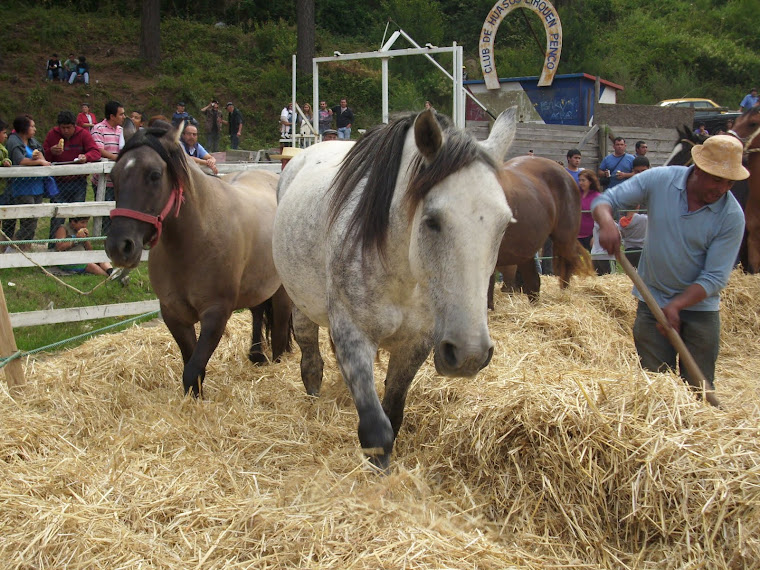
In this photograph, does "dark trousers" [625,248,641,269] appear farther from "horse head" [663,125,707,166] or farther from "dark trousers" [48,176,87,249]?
"dark trousers" [48,176,87,249]

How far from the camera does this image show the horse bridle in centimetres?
418

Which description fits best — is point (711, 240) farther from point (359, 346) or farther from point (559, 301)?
point (559, 301)

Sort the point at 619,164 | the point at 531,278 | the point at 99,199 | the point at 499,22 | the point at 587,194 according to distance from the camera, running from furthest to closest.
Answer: the point at 499,22 < the point at 619,164 < the point at 587,194 < the point at 99,199 < the point at 531,278

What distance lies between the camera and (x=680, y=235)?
380 cm

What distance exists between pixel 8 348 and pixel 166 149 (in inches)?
65.8

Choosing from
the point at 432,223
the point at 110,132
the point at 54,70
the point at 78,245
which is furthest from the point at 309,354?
the point at 54,70

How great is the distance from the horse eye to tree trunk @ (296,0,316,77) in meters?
26.0

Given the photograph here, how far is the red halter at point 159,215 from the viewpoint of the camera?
4.17 metres

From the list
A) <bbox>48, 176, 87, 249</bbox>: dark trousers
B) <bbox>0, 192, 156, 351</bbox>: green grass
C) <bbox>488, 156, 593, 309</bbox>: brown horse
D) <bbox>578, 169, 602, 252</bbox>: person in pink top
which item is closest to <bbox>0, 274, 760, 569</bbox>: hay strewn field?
<bbox>0, 192, 156, 351</bbox>: green grass

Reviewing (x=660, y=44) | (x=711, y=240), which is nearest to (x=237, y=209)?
(x=711, y=240)

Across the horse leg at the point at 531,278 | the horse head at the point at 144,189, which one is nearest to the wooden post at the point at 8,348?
the horse head at the point at 144,189

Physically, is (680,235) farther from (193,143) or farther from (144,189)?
(193,143)

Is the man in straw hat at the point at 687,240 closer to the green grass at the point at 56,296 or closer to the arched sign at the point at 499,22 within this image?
the green grass at the point at 56,296

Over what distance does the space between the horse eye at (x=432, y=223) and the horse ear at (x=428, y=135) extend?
0.25 metres
